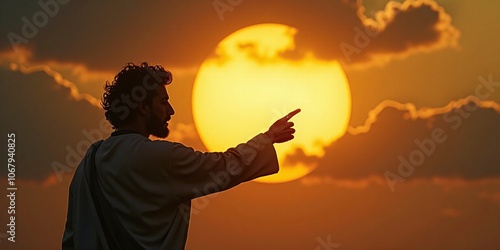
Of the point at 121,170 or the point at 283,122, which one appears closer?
the point at 121,170

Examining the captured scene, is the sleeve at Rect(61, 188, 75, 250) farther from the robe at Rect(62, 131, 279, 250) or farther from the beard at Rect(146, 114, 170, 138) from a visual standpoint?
the beard at Rect(146, 114, 170, 138)

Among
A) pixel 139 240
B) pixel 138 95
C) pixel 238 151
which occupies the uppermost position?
pixel 138 95

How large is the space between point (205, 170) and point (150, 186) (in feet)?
0.85

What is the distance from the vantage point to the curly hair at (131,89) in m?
3.90

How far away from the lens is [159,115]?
388cm

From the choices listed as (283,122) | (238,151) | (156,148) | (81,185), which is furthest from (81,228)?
(283,122)

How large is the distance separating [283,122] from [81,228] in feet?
3.51

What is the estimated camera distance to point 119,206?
3742mm

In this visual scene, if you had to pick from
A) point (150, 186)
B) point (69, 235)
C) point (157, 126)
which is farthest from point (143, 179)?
point (69, 235)

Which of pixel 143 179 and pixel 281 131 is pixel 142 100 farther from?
pixel 281 131

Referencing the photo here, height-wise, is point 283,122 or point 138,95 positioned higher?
point 138,95

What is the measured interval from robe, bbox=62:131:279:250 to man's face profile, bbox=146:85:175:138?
0.09m

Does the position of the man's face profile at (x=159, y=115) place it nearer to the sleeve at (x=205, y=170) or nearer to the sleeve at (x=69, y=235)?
the sleeve at (x=205, y=170)

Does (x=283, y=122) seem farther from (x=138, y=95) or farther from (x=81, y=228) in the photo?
(x=81, y=228)
